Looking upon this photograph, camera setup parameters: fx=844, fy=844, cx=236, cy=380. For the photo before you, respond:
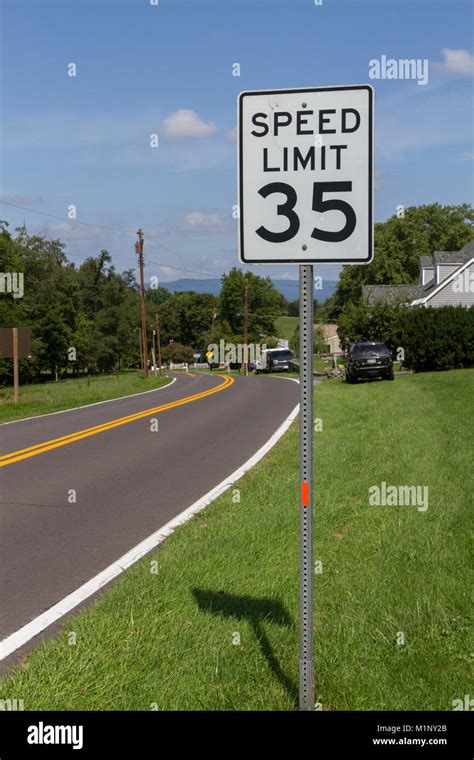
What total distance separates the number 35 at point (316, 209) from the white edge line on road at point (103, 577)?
2942 millimetres

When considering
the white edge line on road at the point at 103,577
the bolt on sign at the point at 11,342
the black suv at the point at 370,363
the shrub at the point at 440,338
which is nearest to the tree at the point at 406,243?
the shrub at the point at 440,338

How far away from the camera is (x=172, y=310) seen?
5930 inches

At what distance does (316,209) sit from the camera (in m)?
3.98

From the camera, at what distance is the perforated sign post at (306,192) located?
155 inches

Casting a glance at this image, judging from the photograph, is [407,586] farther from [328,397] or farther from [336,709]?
[328,397]

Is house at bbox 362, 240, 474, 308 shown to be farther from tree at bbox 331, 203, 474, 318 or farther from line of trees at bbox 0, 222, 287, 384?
line of trees at bbox 0, 222, 287, 384

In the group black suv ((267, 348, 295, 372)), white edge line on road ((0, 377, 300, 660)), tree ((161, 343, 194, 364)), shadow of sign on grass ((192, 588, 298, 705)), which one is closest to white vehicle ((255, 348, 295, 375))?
black suv ((267, 348, 295, 372))

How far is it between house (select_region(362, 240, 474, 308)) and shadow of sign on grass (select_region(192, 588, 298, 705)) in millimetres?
41916

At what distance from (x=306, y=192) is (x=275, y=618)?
8.86 feet

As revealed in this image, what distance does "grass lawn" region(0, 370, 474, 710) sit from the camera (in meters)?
4.26

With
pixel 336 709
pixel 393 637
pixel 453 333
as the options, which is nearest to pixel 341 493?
pixel 393 637

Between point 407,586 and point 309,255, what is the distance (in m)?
2.86

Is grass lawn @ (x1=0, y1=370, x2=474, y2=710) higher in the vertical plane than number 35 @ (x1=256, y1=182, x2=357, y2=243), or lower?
lower

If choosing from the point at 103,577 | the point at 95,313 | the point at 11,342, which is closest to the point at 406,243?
the point at 95,313
